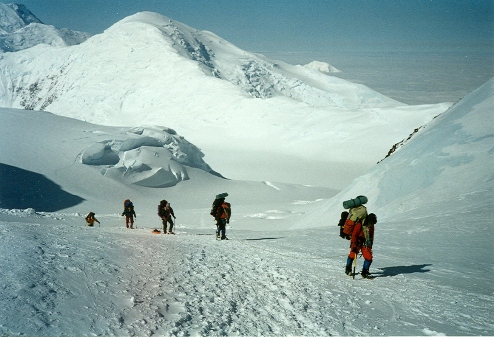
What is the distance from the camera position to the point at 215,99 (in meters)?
69.0

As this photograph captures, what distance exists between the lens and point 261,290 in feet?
19.2

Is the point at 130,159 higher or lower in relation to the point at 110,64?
lower

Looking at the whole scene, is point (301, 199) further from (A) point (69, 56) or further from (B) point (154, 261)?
(A) point (69, 56)

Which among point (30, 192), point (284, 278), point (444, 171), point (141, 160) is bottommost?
point (284, 278)

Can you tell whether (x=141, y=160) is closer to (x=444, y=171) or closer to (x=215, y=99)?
(x=444, y=171)

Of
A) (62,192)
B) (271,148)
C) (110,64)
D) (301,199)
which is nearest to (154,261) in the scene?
(62,192)

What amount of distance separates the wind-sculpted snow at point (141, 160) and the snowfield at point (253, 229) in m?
0.13

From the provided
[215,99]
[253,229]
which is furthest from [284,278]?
[215,99]

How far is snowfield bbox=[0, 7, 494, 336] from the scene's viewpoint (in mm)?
4695

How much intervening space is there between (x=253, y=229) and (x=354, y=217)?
547 inches

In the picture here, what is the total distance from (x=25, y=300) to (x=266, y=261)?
4.75 m

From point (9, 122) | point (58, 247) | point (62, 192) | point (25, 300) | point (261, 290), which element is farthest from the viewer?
point (9, 122)

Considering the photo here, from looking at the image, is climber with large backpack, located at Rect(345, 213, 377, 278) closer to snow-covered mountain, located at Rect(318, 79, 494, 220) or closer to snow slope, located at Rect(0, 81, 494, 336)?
snow slope, located at Rect(0, 81, 494, 336)

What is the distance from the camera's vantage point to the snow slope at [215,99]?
52656 millimetres
